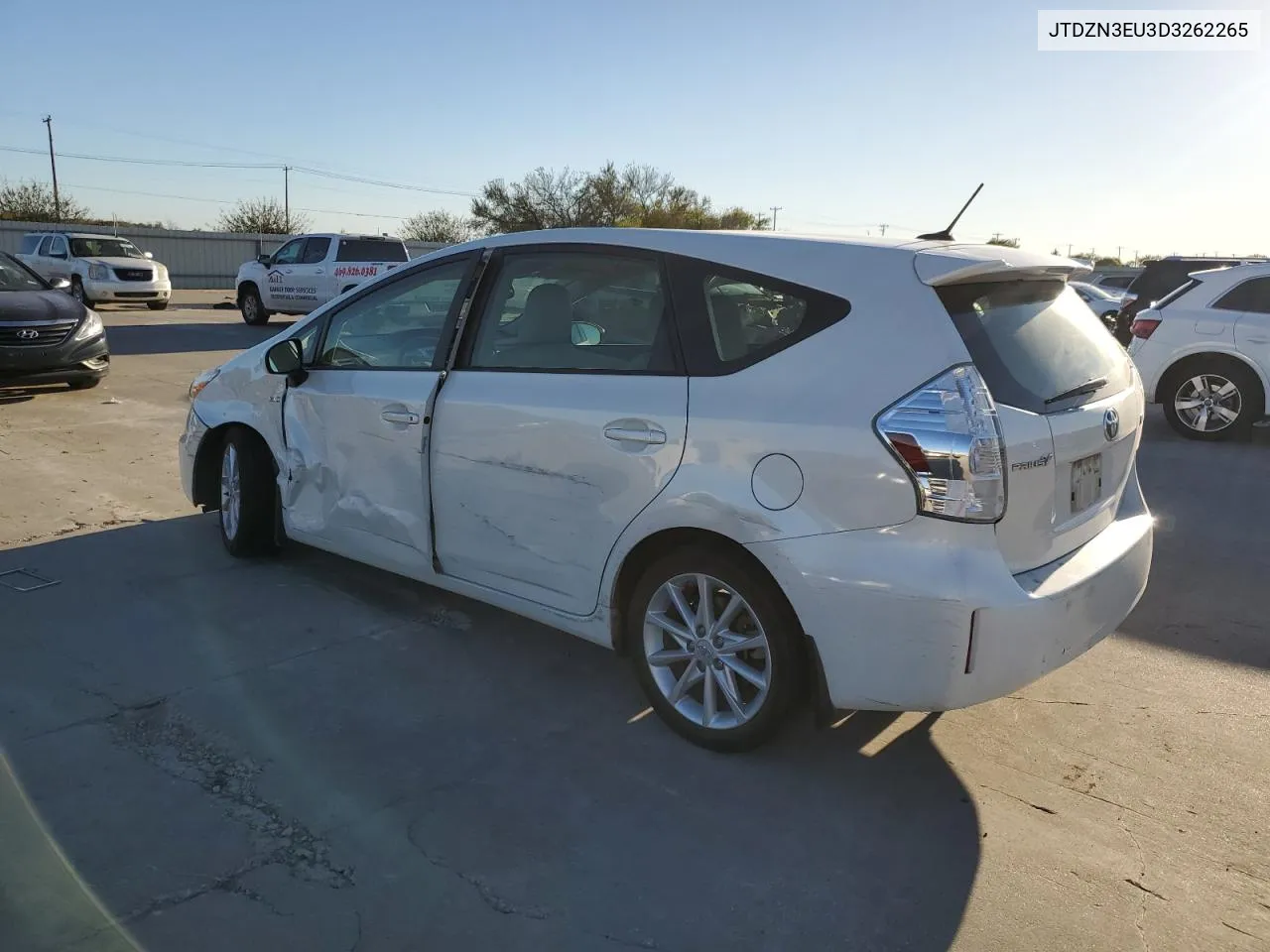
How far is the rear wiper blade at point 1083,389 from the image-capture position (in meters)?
3.15

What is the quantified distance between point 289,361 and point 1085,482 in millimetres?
3460

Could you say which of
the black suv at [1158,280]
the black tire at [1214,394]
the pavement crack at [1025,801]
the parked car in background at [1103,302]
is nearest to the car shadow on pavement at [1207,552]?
the black tire at [1214,394]

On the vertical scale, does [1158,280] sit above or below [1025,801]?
above

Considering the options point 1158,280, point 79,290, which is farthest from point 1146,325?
point 79,290

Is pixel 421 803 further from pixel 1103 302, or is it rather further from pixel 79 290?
pixel 79 290

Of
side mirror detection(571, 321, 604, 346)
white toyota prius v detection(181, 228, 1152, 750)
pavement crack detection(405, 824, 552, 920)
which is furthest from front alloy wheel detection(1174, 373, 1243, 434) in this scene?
pavement crack detection(405, 824, 552, 920)

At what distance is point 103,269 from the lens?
2164 centimetres

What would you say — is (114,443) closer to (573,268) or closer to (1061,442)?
(573,268)

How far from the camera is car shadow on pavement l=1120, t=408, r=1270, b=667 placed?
182 inches

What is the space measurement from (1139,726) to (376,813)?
2.70m

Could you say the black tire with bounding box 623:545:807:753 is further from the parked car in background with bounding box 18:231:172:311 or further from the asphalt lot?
the parked car in background with bounding box 18:231:172:311

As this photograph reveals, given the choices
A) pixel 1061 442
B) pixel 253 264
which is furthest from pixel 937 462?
pixel 253 264

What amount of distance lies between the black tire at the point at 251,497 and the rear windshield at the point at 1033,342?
357cm

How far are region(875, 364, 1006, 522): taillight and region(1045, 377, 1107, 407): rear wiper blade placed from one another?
0.38 meters
